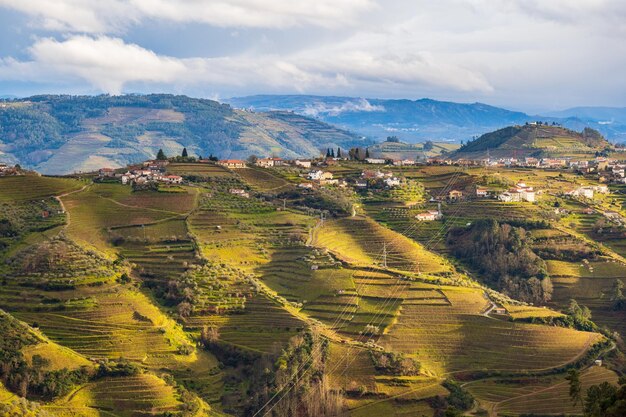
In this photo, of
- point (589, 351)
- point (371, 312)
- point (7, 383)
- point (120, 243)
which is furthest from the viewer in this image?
point (120, 243)

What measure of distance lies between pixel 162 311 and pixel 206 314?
3456 millimetres

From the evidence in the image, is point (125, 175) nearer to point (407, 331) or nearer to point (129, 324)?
point (129, 324)

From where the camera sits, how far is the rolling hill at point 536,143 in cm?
16362

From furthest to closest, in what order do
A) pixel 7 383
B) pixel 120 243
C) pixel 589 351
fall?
pixel 120 243
pixel 589 351
pixel 7 383

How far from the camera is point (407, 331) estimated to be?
56.6 metres

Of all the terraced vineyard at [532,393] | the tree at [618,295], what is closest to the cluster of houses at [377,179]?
the tree at [618,295]

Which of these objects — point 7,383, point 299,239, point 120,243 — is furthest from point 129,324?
point 299,239

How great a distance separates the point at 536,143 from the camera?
6732 inches

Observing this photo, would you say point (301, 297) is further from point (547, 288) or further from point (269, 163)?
point (269, 163)

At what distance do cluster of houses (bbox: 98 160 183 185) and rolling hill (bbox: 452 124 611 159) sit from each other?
86.8m

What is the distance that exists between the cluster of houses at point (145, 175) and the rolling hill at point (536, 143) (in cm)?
8683

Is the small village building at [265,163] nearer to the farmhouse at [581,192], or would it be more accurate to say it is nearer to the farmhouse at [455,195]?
the farmhouse at [455,195]

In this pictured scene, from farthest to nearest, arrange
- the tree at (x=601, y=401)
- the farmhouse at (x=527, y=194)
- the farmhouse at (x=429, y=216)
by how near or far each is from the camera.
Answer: the farmhouse at (x=527, y=194)
the farmhouse at (x=429, y=216)
the tree at (x=601, y=401)

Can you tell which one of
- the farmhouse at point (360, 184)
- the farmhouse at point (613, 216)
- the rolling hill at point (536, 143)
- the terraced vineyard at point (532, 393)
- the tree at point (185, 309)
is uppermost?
the rolling hill at point (536, 143)
